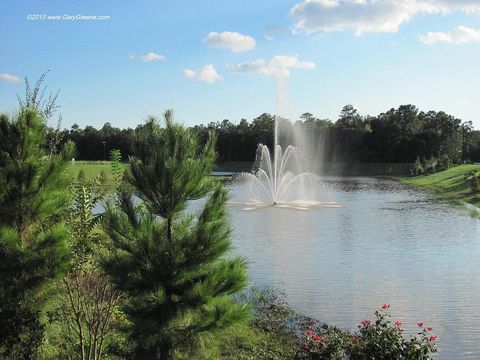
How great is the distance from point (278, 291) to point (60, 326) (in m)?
7.87

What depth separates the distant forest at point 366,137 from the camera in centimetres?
9594

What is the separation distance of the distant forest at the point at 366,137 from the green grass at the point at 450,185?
2244 cm

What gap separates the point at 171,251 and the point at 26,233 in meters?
2.60

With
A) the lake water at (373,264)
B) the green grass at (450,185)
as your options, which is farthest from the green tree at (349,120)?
the lake water at (373,264)

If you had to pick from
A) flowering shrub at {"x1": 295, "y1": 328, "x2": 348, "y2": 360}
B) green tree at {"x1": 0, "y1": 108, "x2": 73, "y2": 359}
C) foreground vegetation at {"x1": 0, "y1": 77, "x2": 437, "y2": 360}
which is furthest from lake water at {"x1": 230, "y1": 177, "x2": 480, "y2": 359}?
green tree at {"x1": 0, "y1": 108, "x2": 73, "y2": 359}

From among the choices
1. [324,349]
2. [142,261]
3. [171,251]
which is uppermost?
[171,251]

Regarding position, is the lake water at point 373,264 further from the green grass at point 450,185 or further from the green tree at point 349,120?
the green tree at point 349,120

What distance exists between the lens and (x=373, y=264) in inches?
770

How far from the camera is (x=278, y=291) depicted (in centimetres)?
1576

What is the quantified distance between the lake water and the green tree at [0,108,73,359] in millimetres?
4267

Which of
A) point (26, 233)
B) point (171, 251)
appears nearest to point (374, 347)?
point (171, 251)

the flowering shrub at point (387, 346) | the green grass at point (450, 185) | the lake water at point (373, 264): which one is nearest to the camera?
the flowering shrub at point (387, 346)

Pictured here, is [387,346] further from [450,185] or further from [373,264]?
[450,185]

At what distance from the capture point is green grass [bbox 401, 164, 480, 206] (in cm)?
4312
